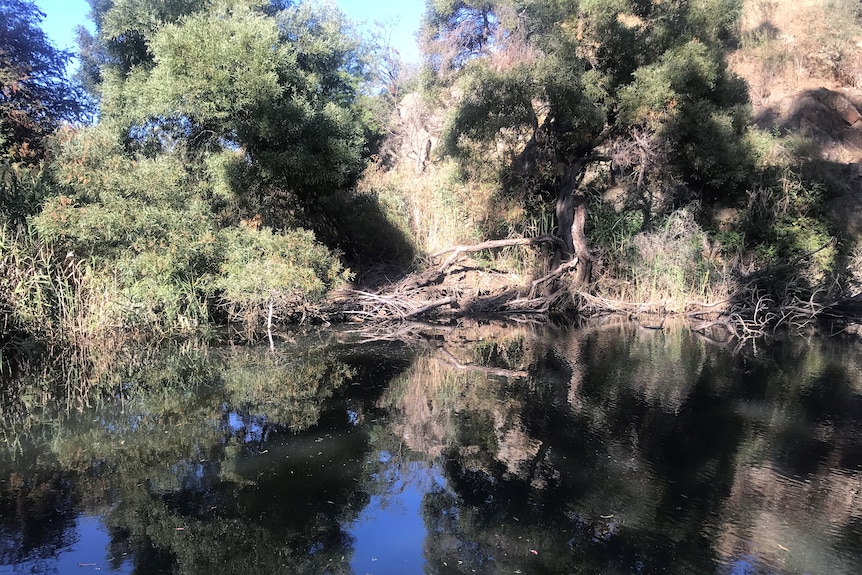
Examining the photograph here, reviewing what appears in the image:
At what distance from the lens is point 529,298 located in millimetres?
11539

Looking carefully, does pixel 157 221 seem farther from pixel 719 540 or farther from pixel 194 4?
pixel 719 540

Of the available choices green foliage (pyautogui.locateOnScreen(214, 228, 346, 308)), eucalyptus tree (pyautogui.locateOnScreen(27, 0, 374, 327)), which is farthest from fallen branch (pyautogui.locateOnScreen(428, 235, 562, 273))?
green foliage (pyautogui.locateOnScreen(214, 228, 346, 308))

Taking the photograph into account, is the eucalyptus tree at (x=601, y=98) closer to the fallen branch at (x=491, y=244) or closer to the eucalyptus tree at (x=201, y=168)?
the fallen branch at (x=491, y=244)

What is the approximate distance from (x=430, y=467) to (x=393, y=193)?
11.5 meters

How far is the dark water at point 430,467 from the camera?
127 inches

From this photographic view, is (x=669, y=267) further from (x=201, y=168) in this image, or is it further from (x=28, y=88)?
(x=28, y=88)

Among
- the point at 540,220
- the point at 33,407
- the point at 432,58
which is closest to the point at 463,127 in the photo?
the point at 540,220

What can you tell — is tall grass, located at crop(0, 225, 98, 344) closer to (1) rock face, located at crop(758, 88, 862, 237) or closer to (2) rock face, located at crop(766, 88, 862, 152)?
(1) rock face, located at crop(758, 88, 862, 237)

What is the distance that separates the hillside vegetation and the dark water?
1.70m

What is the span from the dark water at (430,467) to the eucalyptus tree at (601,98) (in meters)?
5.32

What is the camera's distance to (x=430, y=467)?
14.2ft

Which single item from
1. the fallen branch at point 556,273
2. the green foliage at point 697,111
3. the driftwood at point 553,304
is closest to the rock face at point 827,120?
the green foliage at point 697,111

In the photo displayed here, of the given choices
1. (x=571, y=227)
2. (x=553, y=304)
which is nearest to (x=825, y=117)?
(x=571, y=227)

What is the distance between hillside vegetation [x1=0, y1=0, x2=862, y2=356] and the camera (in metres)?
8.19
